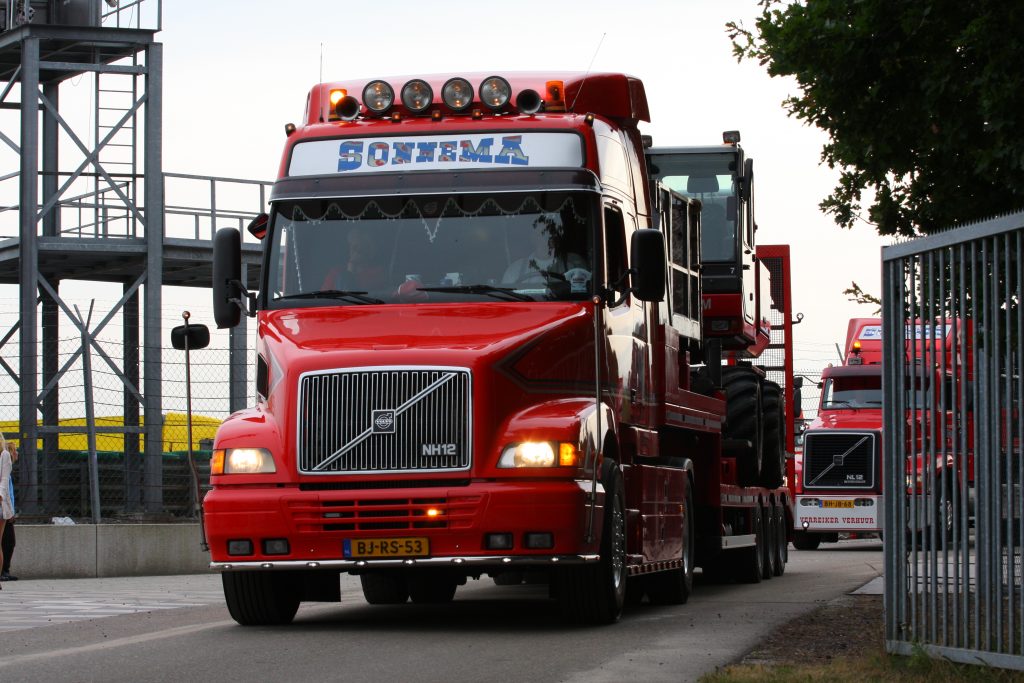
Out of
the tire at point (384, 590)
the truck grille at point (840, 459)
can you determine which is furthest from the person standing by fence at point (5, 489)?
the truck grille at point (840, 459)

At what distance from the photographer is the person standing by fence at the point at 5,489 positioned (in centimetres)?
1938

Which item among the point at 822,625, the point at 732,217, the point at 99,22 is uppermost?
the point at 99,22

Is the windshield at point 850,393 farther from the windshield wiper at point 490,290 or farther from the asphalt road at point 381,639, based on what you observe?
the windshield wiper at point 490,290

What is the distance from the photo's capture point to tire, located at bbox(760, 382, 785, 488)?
69.3 feet

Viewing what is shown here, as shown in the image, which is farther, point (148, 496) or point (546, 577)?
point (148, 496)

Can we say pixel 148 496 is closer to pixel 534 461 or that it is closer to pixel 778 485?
pixel 778 485

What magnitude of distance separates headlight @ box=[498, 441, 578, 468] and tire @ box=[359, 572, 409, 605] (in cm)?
403

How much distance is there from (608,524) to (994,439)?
4.29 meters

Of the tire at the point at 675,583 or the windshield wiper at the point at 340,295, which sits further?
the tire at the point at 675,583

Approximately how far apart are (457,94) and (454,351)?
2406 mm

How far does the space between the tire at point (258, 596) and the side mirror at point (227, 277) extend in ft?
5.82

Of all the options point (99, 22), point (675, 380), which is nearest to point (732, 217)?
point (675, 380)

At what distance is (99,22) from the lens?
32094mm

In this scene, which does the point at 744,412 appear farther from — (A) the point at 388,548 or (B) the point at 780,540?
(A) the point at 388,548
